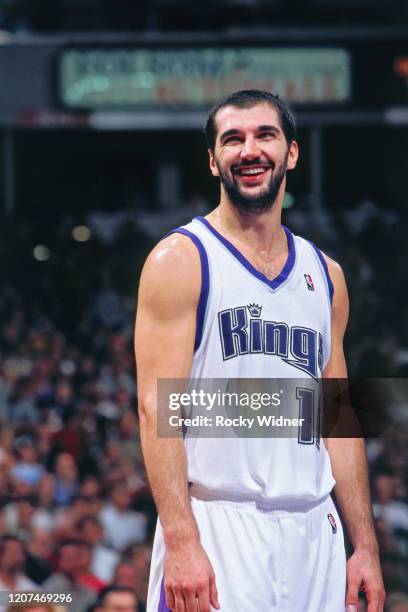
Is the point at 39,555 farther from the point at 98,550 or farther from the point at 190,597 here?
the point at 190,597

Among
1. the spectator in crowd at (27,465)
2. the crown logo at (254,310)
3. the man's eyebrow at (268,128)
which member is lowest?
the crown logo at (254,310)

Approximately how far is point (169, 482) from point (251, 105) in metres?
0.96

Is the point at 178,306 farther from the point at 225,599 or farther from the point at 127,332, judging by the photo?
the point at 127,332

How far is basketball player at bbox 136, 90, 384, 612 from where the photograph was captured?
9.56 feet

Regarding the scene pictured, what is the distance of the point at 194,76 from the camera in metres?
13.4

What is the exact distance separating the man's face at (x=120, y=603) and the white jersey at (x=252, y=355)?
7.18 feet

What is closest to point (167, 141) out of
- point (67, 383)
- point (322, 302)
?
point (67, 383)

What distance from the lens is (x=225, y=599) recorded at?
9.61ft

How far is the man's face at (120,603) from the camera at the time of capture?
199 inches

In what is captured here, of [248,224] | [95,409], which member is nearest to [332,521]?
[248,224]

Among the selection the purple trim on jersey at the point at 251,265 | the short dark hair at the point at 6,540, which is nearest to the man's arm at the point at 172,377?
the purple trim on jersey at the point at 251,265

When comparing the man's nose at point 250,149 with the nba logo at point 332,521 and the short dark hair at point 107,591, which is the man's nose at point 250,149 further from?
the short dark hair at point 107,591

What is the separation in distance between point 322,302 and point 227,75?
34.5ft

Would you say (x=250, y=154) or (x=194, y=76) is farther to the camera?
(x=194, y=76)
